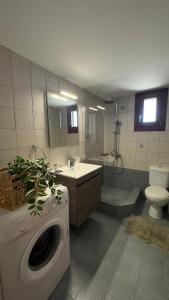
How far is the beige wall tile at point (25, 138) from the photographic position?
4.73 feet

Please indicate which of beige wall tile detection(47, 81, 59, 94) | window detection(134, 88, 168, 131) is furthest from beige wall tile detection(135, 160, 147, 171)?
beige wall tile detection(47, 81, 59, 94)

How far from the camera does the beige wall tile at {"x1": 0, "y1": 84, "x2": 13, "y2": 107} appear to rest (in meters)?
1.27

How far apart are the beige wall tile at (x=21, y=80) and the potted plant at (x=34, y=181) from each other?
2.75 ft

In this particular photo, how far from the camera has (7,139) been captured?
4.38 feet

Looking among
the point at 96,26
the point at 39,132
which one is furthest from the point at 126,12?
the point at 39,132

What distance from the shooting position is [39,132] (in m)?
1.67

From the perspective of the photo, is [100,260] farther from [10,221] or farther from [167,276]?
[10,221]

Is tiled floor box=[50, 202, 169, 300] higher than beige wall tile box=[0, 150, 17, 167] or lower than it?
lower

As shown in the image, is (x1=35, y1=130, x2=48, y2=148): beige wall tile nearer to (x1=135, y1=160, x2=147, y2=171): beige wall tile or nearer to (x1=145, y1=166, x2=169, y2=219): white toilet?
(x1=145, y1=166, x2=169, y2=219): white toilet

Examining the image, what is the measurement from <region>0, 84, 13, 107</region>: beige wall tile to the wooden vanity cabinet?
941 mm

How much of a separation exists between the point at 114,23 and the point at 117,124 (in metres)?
2.01

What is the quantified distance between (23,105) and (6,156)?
1.85 ft

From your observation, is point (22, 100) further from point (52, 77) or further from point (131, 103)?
point (131, 103)

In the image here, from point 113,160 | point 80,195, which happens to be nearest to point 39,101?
point 80,195
